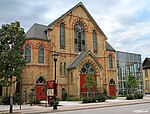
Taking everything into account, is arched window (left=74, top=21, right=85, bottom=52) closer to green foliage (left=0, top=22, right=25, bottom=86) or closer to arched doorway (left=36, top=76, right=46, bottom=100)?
arched doorway (left=36, top=76, right=46, bottom=100)

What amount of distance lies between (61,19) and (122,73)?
33.2 metres

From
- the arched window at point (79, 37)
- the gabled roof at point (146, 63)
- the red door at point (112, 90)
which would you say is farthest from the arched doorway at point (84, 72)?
the gabled roof at point (146, 63)

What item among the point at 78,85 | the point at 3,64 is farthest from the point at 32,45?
the point at 3,64

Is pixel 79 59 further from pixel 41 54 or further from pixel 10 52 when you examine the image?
pixel 10 52

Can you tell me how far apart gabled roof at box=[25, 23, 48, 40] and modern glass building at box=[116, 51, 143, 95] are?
1270 inches

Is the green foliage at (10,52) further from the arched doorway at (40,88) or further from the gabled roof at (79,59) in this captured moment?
the gabled roof at (79,59)

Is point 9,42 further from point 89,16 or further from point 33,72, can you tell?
point 89,16

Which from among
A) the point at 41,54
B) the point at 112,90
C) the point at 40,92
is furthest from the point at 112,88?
the point at 41,54

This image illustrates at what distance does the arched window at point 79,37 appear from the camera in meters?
44.3

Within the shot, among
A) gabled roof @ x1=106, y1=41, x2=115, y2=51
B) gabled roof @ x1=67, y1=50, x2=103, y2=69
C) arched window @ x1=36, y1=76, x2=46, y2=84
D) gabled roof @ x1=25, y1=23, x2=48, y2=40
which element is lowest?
arched window @ x1=36, y1=76, x2=46, y2=84

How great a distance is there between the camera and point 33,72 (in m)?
38.2

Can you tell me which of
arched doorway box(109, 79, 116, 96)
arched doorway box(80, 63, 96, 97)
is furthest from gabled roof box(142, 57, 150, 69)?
arched doorway box(80, 63, 96, 97)

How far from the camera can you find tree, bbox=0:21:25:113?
21.4m

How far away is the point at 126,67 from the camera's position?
6981cm
